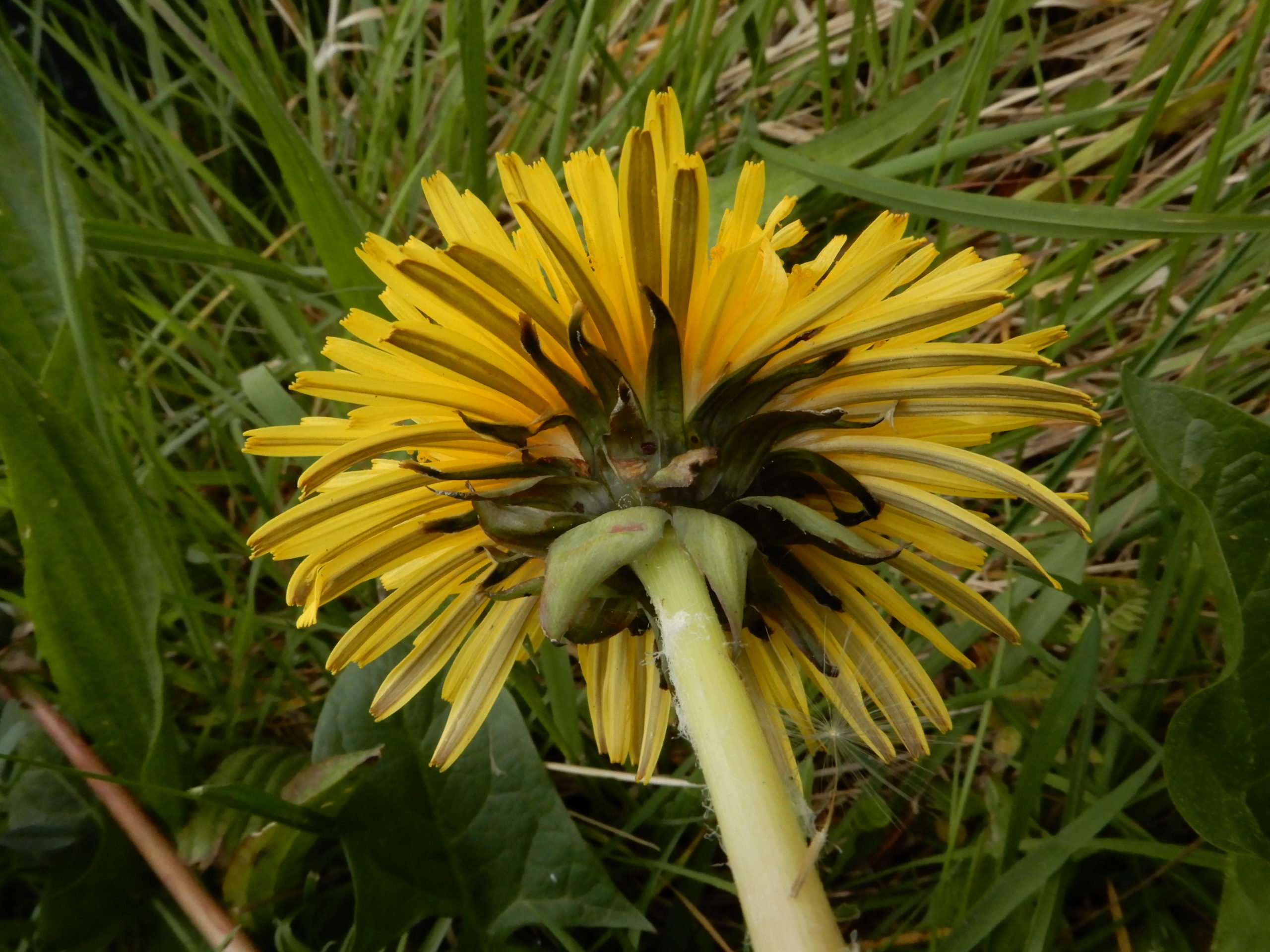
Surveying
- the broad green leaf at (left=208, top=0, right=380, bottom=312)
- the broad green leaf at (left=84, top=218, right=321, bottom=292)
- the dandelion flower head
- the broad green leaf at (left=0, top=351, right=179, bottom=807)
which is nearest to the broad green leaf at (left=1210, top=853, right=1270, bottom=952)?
the dandelion flower head

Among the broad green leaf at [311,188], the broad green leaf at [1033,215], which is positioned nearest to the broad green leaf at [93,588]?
the broad green leaf at [311,188]

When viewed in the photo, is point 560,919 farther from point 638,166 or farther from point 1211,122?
point 1211,122

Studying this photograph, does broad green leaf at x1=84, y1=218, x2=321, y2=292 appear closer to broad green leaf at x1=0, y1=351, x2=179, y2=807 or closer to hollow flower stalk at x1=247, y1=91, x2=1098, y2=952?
broad green leaf at x1=0, y1=351, x2=179, y2=807

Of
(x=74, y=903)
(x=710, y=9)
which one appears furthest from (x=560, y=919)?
(x=710, y=9)

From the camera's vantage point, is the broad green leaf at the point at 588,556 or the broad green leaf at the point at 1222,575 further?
the broad green leaf at the point at 1222,575

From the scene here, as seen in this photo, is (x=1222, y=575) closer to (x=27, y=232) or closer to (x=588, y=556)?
(x=588, y=556)

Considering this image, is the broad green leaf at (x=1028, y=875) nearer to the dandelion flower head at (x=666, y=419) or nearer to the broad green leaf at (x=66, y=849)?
the dandelion flower head at (x=666, y=419)

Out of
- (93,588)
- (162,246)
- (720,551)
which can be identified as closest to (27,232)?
(162,246)
